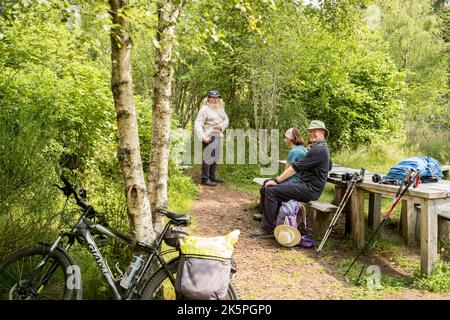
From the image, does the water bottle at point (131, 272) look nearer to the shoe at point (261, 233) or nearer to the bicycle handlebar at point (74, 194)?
the bicycle handlebar at point (74, 194)

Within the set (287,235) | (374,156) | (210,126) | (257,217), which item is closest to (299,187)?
(287,235)

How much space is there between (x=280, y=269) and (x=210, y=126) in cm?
473

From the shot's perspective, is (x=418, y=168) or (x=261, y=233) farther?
(x=261, y=233)

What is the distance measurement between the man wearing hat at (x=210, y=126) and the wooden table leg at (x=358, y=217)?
389cm

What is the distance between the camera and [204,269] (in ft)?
10.1

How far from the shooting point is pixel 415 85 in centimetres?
2008

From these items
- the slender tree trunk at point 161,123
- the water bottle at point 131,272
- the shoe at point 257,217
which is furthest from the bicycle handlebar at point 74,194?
the shoe at point 257,217

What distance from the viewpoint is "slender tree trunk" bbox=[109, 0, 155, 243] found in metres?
3.57

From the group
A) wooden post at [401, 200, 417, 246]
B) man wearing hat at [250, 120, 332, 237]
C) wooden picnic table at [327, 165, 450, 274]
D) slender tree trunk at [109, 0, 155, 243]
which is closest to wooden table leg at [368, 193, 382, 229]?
wooden picnic table at [327, 165, 450, 274]

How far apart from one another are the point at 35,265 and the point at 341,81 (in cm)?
1059

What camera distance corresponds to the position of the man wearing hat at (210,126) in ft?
30.1

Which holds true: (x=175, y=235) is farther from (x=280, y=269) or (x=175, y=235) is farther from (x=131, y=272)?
(x=280, y=269)

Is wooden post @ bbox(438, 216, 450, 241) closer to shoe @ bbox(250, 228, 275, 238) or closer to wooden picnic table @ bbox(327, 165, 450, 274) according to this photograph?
wooden picnic table @ bbox(327, 165, 450, 274)
